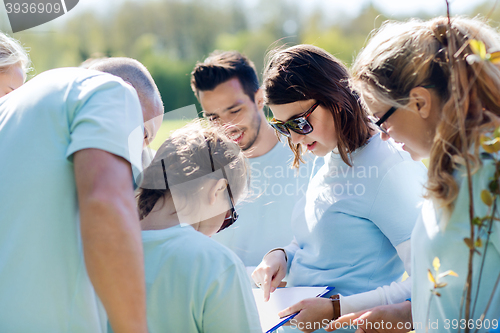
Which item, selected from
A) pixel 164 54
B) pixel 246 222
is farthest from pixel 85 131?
pixel 164 54

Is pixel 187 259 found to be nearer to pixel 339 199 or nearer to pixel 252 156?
pixel 339 199

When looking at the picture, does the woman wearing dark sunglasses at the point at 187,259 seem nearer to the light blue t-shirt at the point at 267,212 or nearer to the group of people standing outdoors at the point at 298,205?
the group of people standing outdoors at the point at 298,205

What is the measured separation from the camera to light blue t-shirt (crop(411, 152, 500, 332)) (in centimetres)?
→ 114

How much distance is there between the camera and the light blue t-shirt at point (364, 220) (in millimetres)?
1810

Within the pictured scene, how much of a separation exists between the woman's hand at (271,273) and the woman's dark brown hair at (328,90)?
2.01ft

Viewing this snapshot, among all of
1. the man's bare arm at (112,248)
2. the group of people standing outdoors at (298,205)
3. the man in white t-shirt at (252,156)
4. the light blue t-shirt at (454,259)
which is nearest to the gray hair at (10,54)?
the group of people standing outdoors at (298,205)

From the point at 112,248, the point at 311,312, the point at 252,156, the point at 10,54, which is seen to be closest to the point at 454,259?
the point at 311,312

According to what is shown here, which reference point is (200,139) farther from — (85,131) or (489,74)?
(489,74)

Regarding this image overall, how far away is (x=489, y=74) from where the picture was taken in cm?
119

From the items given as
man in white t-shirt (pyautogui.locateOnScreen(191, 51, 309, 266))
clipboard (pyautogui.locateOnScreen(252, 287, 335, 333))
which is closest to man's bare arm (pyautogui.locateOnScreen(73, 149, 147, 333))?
clipboard (pyautogui.locateOnScreen(252, 287, 335, 333))

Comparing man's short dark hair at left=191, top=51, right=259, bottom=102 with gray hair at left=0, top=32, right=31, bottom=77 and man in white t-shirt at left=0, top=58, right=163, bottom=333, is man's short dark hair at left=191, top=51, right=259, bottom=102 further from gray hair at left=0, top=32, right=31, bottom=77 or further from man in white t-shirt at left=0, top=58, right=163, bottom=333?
man in white t-shirt at left=0, top=58, right=163, bottom=333

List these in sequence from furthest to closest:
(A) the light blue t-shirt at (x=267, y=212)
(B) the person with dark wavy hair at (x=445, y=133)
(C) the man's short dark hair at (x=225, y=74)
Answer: (C) the man's short dark hair at (x=225, y=74) → (A) the light blue t-shirt at (x=267, y=212) → (B) the person with dark wavy hair at (x=445, y=133)

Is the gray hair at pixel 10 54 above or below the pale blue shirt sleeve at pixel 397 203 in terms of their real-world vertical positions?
above

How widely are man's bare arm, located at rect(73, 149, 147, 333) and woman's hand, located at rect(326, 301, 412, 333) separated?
0.99m
